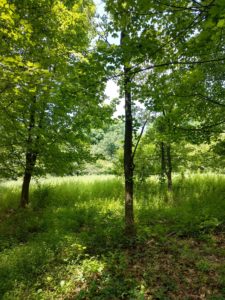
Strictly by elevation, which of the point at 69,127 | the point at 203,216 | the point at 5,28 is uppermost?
the point at 5,28

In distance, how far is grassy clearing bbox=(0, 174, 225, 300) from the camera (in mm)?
3645

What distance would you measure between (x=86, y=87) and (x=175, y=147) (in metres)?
5.83

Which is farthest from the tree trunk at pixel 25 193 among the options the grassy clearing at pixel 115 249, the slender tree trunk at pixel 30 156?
the grassy clearing at pixel 115 249

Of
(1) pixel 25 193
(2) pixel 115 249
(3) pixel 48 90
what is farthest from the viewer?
(1) pixel 25 193

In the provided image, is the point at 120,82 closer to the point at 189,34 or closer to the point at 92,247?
the point at 189,34

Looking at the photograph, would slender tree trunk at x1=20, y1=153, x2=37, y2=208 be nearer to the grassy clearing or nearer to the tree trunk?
the tree trunk

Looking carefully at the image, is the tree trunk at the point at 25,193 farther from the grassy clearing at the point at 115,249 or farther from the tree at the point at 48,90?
the grassy clearing at the point at 115,249

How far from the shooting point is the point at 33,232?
21.2ft

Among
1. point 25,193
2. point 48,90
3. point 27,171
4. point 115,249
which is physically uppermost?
point 48,90

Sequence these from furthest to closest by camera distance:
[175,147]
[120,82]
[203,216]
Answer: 1. [175,147]
2. [203,216]
3. [120,82]

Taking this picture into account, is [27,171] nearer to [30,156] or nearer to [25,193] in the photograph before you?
[30,156]

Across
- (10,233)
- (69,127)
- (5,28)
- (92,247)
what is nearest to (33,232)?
(10,233)

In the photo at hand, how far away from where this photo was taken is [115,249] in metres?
4.82

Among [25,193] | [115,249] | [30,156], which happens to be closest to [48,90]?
[115,249]
